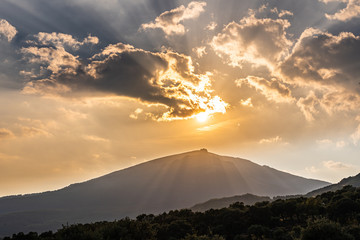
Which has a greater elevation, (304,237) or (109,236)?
(109,236)

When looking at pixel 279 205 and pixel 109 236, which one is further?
pixel 279 205

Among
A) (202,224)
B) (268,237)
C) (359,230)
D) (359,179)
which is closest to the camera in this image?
(359,230)

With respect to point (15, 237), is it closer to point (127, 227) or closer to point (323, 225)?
Answer: point (127, 227)

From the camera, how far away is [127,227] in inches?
1019

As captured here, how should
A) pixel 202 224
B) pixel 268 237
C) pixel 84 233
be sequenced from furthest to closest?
pixel 202 224 → pixel 268 237 → pixel 84 233

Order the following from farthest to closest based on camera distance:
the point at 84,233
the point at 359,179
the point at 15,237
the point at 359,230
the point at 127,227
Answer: the point at 359,179 < the point at 15,237 < the point at 359,230 < the point at 127,227 < the point at 84,233

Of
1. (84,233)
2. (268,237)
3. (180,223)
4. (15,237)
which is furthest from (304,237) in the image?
(15,237)

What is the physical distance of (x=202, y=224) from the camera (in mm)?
46469

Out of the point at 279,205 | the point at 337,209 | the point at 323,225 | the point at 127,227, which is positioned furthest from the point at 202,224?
the point at 323,225

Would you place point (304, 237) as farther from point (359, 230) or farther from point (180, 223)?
point (180, 223)

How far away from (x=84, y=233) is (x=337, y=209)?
33553mm

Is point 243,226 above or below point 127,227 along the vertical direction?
below

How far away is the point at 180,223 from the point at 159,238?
15.0ft

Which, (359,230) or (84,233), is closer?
(84,233)
